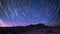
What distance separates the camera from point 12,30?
1194 mm

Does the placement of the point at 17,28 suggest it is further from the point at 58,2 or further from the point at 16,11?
the point at 58,2

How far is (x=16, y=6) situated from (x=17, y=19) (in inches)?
4.4

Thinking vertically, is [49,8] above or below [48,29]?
above

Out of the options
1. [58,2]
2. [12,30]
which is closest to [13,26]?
[12,30]

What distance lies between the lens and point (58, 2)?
125 cm

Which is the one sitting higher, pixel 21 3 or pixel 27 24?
pixel 21 3

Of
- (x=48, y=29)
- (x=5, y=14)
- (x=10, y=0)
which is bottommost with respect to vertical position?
(x=48, y=29)

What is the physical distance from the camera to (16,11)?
1261 millimetres

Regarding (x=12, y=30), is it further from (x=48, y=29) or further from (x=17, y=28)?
(x=48, y=29)

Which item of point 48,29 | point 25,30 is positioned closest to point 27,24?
point 25,30

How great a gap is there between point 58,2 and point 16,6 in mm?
359

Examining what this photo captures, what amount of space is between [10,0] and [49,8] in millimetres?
340

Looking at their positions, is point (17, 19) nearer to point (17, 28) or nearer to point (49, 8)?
point (17, 28)

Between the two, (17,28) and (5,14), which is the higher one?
(5,14)
